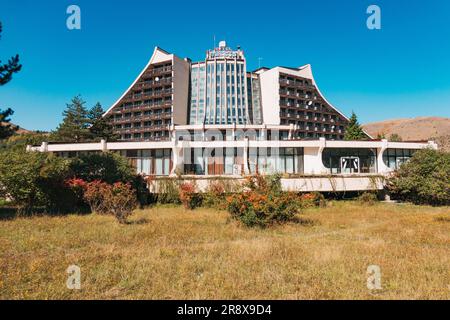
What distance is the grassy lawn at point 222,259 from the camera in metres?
6.16

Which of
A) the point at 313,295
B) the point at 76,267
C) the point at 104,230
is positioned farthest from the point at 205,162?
the point at 313,295

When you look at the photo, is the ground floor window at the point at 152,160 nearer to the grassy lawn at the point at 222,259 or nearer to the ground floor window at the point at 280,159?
the ground floor window at the point at 280,159

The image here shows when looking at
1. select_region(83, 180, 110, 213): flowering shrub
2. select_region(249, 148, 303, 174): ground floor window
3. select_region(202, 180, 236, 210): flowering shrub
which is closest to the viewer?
select_region(83, 180, 110, 213): flowering shrub

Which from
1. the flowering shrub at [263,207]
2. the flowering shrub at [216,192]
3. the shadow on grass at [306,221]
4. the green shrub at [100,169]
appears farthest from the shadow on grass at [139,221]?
the shadow on grass at [306,221]

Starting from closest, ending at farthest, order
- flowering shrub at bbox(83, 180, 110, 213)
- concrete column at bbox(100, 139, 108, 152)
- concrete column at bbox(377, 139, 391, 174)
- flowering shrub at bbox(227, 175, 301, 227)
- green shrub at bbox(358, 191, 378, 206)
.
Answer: flowering shrub at bbox(227, 175, 301, 227) < flowering shrub at bbox(83, 180, 110, 213) < green shrub at bbox(358, 191, 378, 206) < concrete column at bbox(100, 139, 108, 152) < concrete column at bbox(377, 139, 391, 174)

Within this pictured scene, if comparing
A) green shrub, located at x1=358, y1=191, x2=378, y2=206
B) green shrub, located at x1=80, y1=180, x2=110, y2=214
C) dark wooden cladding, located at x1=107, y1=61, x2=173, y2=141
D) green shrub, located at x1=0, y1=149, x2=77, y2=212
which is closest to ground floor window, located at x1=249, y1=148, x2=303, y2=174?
green shrub, located at x1=358, y1=191, x2=378, y2=206

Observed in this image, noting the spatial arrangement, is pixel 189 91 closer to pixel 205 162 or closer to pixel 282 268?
pixel 205 162

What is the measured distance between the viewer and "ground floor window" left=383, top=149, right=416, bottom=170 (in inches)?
1251

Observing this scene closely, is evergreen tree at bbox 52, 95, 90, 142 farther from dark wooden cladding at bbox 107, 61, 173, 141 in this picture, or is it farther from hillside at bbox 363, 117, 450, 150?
hillside at bbox 363, 117, 450, 150

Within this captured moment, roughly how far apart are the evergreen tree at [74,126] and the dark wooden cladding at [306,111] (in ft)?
157

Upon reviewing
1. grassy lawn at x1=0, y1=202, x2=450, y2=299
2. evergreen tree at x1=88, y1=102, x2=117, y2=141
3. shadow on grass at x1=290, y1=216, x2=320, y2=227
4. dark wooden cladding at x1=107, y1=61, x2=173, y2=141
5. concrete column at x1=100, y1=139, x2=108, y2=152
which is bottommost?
shadow on grass at x1=290, y1=216, x2=320, y2=227

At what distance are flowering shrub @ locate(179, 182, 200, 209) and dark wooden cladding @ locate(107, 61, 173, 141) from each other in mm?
44386

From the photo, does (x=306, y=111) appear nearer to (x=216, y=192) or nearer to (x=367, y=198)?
(x=367, y=198)

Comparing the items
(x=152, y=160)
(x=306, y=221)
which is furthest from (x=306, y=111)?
(x=306, y=221)
